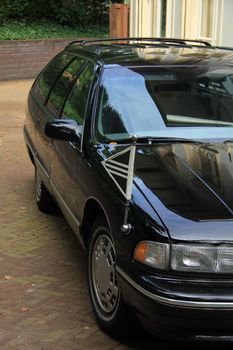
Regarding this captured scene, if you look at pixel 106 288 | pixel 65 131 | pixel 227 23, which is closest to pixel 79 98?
pixel 65 131

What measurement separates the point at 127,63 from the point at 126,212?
1.74 metres

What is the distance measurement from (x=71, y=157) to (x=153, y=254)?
5.34 feet

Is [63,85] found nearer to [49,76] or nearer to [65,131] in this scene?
[49,76]

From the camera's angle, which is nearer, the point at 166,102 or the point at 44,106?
the point at 166,102

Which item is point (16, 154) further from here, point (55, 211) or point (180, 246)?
point (180, 246)

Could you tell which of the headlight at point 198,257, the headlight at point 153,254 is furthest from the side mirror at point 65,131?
the headlight at point 198,257

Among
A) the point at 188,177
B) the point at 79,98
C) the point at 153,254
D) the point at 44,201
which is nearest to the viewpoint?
the point at 153,254

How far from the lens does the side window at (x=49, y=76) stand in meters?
5.94

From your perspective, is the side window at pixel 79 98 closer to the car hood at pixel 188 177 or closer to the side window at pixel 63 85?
the side window at pixel 63 85

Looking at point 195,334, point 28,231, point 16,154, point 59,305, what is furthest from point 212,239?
point 16,154

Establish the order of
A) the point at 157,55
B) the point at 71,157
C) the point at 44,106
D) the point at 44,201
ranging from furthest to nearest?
the point at 44,201 → the point at 44,106 → the point at 157,55 → the point at 71,157

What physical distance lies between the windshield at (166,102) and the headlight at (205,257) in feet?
4.29

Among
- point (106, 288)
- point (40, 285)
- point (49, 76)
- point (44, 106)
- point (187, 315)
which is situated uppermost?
point (49, 76)

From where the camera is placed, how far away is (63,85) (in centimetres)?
549
